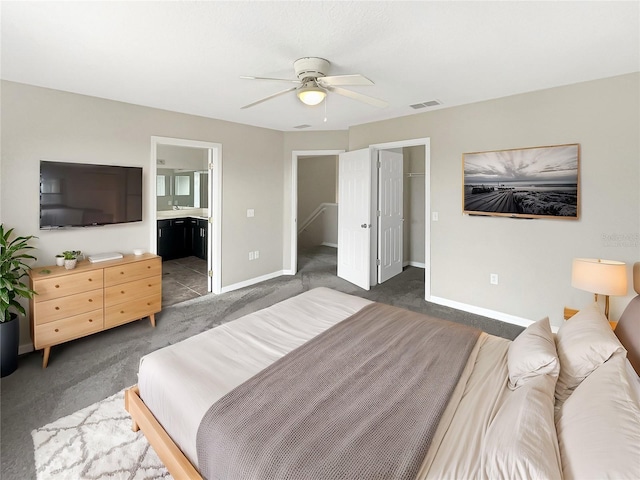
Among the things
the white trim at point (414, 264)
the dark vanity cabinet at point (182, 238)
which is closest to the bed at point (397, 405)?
A: the white trim at point (414, 264)

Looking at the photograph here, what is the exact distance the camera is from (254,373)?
1631 millimetres

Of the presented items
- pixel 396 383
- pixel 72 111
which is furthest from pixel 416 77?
pixel 72 111

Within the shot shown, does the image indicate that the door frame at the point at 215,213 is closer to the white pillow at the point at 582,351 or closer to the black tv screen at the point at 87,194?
the black tv screen at the point at 87,194

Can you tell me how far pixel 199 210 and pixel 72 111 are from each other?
380cm

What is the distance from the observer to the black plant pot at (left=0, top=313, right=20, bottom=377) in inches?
98.1

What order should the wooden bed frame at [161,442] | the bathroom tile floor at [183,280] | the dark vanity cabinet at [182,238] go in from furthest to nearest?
the dark vanity cabinet at [182,238], the bathroom tile floor at [183,280], the wooden bed frame at [161,442]

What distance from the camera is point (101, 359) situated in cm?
281

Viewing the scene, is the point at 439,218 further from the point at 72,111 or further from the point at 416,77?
the point at 72,111

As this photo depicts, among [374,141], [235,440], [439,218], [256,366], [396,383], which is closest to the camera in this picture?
[235,440]

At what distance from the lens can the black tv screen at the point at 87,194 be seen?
9.91 feet

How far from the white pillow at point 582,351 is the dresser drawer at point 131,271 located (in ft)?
11.5

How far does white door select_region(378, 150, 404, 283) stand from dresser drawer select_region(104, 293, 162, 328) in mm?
3210

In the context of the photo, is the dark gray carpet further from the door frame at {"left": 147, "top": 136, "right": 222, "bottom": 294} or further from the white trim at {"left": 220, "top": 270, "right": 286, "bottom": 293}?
the door frame at {"left": 147, "top": 136, "right": 222, "bottom": 294}

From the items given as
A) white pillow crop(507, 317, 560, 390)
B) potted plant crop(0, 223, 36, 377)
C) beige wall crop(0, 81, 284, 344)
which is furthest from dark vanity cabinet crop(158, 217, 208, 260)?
white pillow crop(507, 317, 560, 390)
